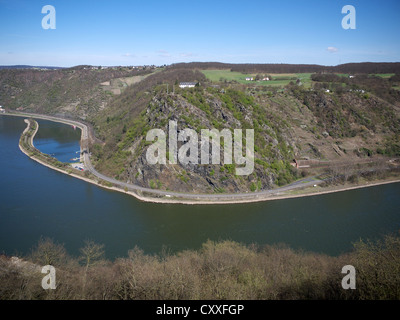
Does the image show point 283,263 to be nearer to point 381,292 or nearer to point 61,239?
point 381,292

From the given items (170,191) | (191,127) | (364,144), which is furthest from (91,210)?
(364,144)

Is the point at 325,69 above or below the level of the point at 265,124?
above

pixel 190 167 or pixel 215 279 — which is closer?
pixel 215 279

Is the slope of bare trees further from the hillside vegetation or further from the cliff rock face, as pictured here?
the hillside vegetation

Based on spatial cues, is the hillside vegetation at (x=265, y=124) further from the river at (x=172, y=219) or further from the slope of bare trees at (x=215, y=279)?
the slope of bare trees at (x=215, y=279)

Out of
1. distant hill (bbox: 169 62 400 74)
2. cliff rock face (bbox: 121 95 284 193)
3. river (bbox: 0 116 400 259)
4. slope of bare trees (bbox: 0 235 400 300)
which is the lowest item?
river (bbox: 0 116 400 259)

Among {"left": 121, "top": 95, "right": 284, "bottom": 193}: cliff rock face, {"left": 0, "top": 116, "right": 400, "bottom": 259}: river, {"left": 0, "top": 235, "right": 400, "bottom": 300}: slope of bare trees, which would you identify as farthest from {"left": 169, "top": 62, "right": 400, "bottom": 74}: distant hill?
{"left": 0, "top": 235, "right": 400, "bottom": 300}: slope of bare trees

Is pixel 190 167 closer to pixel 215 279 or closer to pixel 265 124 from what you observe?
pixel 265 124

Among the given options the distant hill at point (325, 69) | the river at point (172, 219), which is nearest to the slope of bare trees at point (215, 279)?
the river at point (172, 219)

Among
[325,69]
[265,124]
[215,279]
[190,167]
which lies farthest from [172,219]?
[325,69]
